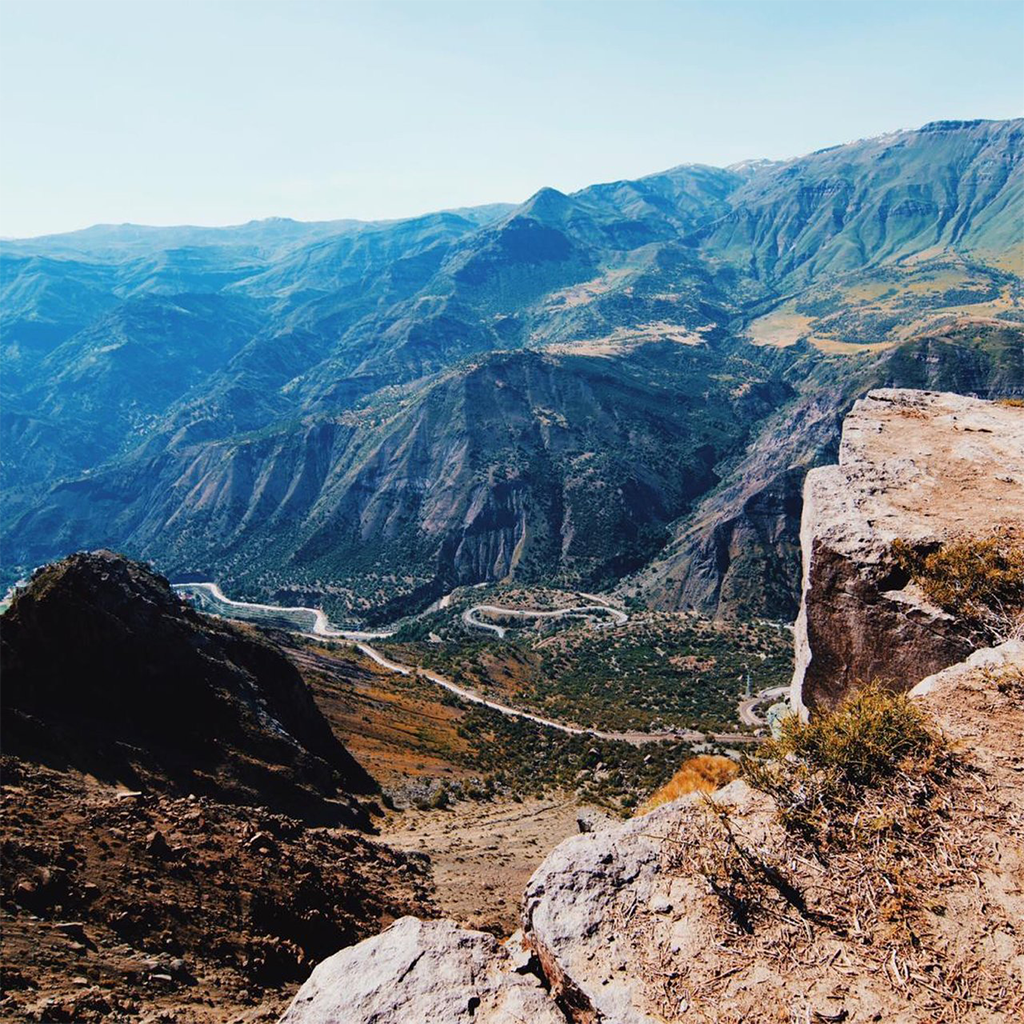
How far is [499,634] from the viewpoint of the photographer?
110625mm

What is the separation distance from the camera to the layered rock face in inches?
482

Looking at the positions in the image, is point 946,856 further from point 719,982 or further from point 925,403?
point 925,403

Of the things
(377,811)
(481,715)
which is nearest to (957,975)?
(377,811)

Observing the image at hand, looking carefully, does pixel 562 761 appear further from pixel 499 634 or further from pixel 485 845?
pixel 499 634

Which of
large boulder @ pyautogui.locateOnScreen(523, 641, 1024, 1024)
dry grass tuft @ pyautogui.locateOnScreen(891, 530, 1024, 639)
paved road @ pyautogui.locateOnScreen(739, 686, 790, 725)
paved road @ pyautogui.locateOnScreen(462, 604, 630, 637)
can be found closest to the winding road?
paved road @ pyautogui.locateOnScreen(462, 604, 630, 637)

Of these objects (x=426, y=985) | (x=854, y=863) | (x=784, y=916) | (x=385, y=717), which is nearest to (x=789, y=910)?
(x=784, y=916)

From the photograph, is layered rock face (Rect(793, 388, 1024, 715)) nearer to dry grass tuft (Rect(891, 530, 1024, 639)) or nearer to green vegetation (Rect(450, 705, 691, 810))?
dry grass tuft (Rect(891, 530, 1024, 639))

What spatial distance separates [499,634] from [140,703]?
88140mm

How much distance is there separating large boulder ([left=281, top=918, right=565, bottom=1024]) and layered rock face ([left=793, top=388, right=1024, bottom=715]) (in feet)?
20.6

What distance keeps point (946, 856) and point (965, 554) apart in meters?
6.23

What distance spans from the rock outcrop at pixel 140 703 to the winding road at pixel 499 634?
31993 millimetres

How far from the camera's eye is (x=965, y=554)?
11852 mm

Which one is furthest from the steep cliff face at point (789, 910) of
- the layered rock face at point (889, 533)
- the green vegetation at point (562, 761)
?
the green vegetation at point (562, 761)

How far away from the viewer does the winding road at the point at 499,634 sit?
5747 cm
